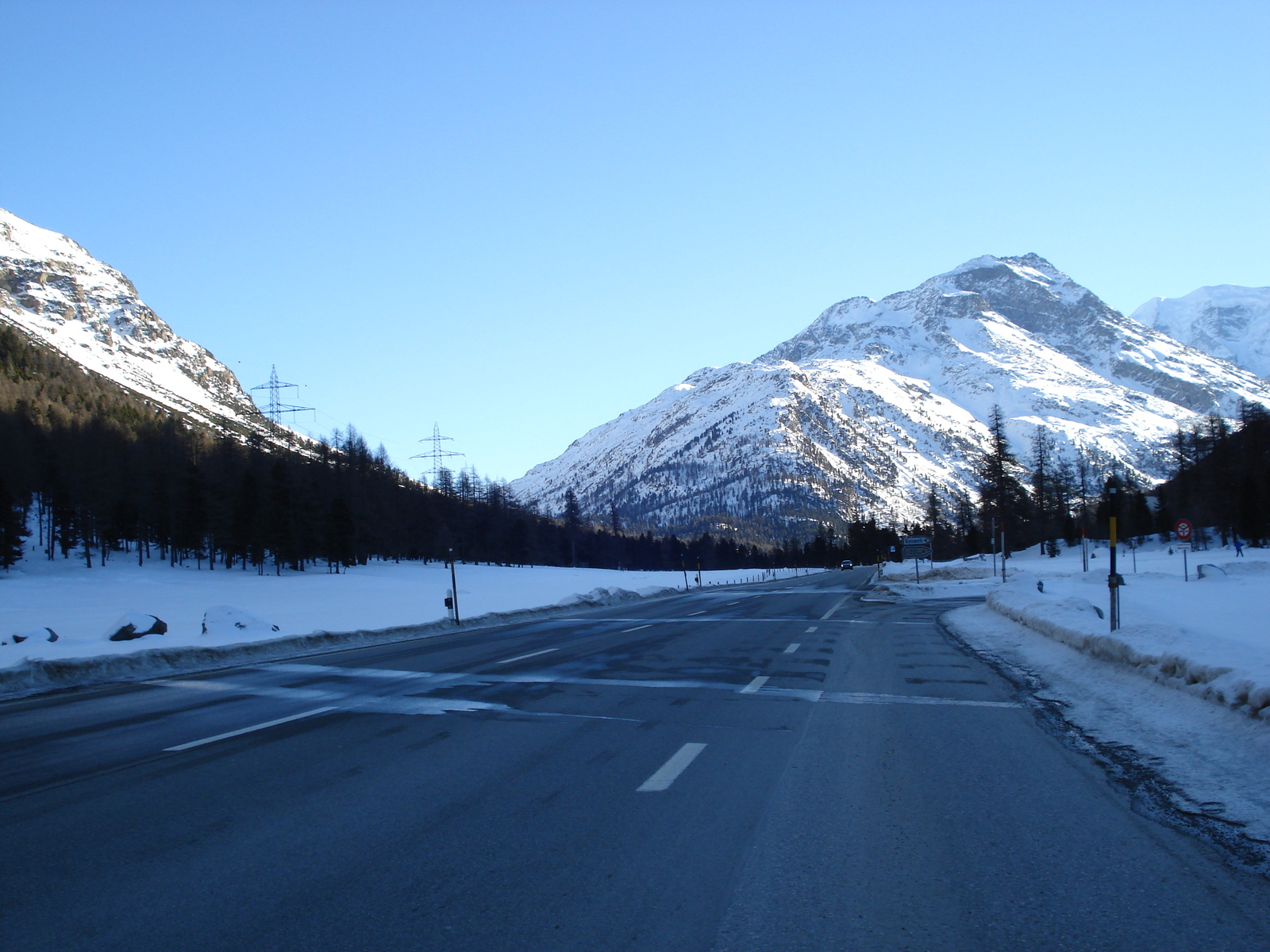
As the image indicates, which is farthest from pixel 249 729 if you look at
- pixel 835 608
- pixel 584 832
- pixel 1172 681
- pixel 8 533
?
pixel 8 533

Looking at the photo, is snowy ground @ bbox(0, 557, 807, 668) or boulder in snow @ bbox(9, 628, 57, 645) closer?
boulder in snow @ bbox(9, 628, 57, 645)

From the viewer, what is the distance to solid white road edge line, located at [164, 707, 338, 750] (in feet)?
26.6

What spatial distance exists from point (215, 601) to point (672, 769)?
46.0 m

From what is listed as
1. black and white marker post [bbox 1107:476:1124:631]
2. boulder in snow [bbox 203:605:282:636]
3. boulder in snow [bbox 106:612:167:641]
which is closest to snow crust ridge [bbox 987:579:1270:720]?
black and white marker post [bbox 1107:476:1124:631]

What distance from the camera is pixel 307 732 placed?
8727 mm

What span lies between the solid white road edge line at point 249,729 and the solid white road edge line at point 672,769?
4.39 meters

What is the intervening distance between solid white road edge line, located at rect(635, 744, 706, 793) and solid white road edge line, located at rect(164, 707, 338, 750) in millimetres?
4387

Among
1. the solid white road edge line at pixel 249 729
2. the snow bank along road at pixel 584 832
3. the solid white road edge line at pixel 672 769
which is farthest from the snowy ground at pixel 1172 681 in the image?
the solid white road edge line at pixel 249 729

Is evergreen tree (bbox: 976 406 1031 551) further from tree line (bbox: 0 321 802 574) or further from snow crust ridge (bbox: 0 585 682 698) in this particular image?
snow crust ridge (bbox: 0 585 682 698)

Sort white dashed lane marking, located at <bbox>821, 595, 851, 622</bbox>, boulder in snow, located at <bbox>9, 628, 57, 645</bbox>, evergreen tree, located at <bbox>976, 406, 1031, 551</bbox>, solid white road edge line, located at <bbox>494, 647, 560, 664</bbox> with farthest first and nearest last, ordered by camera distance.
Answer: evergreen tree, located at <bbox>976, 406, 1031, 551</bbox>, white dashed lane marking, located at <bbox>821, 595, 851, 622</bbox>, boulder in snow, located at <bbox>9, 628, 57, 645</bbox>, solid white road edge line, located at <bbox>494, 647, 560, 664</bbox>

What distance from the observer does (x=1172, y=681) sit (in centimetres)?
1015

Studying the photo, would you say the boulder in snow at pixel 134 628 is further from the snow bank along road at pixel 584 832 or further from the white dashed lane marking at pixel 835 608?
the white dashed lane marking at pixel 835 608

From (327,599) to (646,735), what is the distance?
4358 cm

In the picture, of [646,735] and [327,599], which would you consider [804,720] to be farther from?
[327,599]
